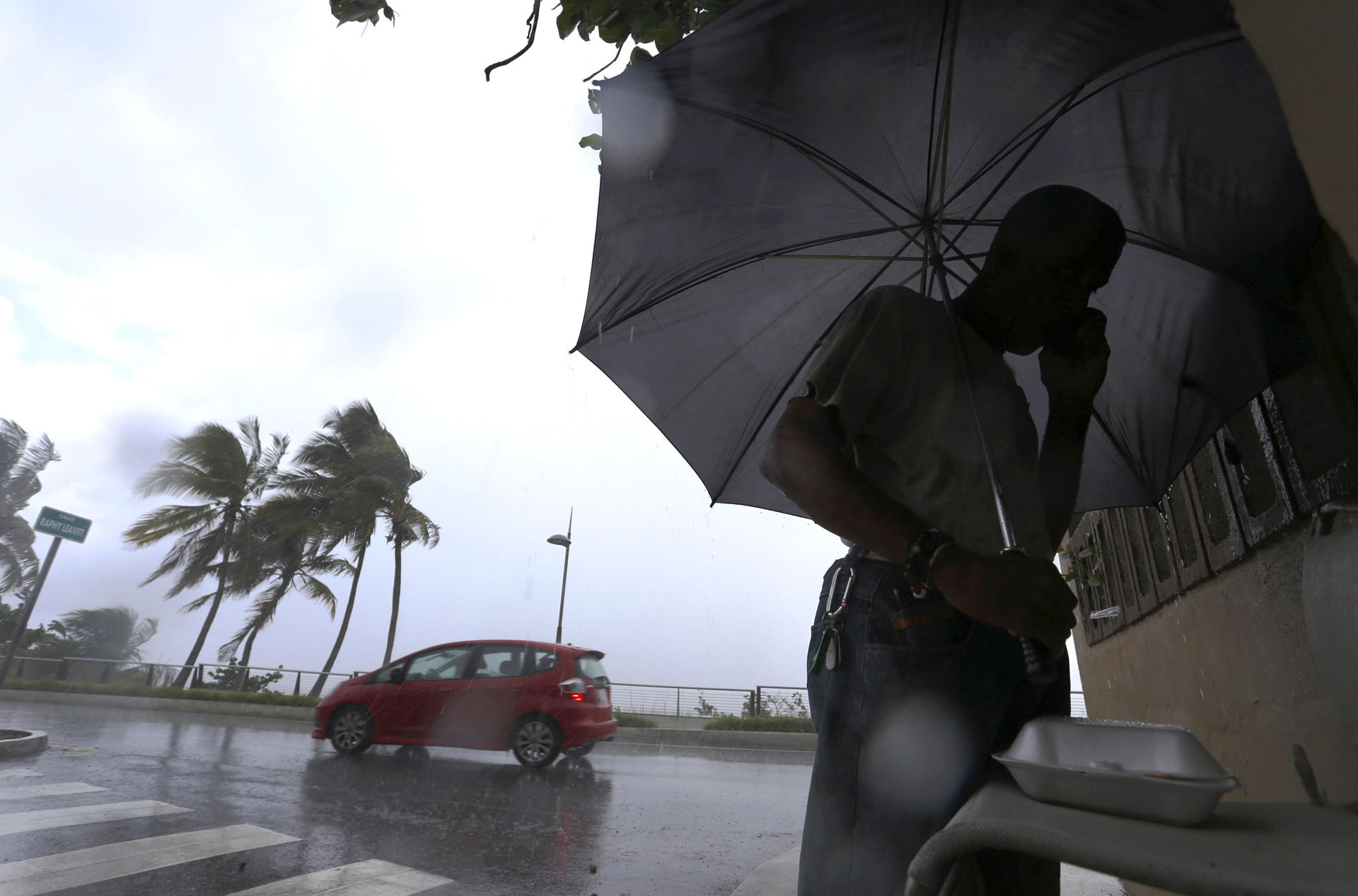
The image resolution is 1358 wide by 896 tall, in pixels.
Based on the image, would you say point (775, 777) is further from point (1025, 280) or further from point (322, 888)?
point (1025, 280)

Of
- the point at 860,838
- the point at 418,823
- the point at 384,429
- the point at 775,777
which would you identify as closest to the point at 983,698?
the point at 860,838

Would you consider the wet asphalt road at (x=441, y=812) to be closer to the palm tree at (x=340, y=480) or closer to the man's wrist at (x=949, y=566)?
the man's wrist at (x=949, y=566)

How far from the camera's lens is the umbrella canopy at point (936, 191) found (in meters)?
1.50

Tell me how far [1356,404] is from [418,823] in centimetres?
559

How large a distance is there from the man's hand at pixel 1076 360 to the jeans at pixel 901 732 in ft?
1.94

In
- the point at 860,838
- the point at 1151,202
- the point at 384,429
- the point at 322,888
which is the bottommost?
the point at 322,888

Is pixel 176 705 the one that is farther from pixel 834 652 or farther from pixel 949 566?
pixel 949 566

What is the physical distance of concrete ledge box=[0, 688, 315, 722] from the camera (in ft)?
48.2

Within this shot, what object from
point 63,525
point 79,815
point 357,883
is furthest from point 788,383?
point 63,525

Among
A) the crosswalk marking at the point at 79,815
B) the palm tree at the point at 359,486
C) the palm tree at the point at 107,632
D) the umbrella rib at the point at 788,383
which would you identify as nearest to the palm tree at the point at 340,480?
the palm tree at the point at 359,486

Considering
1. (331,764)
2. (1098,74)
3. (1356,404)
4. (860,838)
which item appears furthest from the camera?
(331,764)

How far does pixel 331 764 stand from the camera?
25.9 feet

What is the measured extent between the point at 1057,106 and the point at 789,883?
3618 millimetres

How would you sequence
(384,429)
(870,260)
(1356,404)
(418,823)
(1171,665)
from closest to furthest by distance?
(1356,404)
(870,260)
(1171,665)
(418,823)
(384,429)
